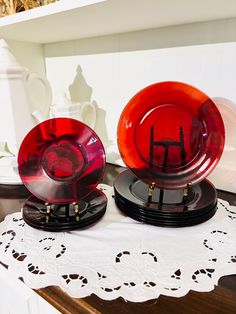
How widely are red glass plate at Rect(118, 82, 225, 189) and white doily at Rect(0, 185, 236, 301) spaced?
0.42ft

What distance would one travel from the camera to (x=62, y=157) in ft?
1.98

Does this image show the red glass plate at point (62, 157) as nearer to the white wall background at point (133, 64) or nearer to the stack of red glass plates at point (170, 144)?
the stack of red glass plates at point (170, 144)

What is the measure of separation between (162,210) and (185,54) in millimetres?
477

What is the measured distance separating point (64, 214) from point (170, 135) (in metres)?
0.32

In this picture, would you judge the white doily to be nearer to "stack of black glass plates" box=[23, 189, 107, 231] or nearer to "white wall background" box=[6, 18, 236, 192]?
"stack of black glass plates" box=[23, 189, 107, 231]

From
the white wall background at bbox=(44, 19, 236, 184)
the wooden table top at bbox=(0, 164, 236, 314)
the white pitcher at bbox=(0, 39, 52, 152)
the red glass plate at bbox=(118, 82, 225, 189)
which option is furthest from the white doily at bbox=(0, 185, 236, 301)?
the white wall background at bbox=(44, 19, 236, 184)

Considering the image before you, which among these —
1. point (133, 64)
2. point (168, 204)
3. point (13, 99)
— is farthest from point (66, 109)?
point (168, 204)

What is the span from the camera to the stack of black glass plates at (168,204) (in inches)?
20.7

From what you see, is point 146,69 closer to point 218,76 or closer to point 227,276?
point 218,76

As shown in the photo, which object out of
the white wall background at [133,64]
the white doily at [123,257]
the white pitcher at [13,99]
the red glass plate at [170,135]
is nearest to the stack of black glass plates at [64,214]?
the white doily at [123,257]

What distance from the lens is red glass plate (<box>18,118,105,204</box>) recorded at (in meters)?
0.59

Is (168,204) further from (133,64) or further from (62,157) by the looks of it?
(133,64)

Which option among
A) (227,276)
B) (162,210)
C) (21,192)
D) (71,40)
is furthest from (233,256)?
(71,40)

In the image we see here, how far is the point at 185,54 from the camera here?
726 millimetres
